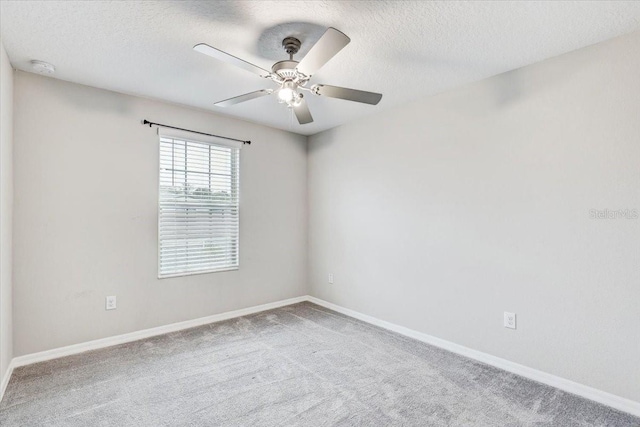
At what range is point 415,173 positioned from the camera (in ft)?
11.1

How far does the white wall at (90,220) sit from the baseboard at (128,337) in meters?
0.05

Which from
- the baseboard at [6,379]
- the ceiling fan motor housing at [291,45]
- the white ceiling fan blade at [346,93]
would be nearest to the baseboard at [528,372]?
the white ceiling fan blade at [346,93]

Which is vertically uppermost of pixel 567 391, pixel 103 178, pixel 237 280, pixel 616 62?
pixel 616 62

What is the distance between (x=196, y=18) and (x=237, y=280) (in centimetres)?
290

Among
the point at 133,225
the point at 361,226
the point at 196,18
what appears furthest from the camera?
the point at 361,226

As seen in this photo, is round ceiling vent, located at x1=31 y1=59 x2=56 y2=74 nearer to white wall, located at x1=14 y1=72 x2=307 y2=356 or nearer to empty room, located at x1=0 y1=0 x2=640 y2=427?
empty room, located at x1=0 y1=0 x2=640 y2=427

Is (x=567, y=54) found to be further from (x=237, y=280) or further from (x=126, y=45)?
(x=237, y=280)

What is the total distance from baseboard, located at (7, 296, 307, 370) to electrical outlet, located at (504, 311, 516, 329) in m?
2.73

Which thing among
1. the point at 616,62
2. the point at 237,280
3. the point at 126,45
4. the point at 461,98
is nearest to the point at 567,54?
the point at 616,62

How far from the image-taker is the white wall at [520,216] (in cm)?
215

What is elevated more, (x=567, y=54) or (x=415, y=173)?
(x=567, y=54)

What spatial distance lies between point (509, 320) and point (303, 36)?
8.87 ft

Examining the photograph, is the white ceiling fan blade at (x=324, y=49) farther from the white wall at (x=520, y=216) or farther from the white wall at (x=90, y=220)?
the white wall at (x=90, y=220)

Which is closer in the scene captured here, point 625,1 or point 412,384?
point 625,1
